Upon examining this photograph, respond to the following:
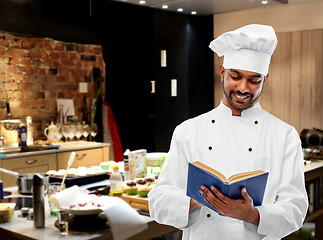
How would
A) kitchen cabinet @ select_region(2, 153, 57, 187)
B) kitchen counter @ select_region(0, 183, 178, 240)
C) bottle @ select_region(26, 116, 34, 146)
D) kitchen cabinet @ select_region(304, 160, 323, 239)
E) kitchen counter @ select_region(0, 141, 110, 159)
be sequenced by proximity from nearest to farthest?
kitchen counter @ select_region(0, 183, 178, 240)
kitchen cabinet @ select_region(304, 160, 323, 239)
kitchen cabinet @ select_region(2, 153, 57, 187)
kitchen counter @ select_region(0, 141, 110, 159)
bottle @ select_region(26, 116, 34, 146)

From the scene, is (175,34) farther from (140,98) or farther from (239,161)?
(239,161)

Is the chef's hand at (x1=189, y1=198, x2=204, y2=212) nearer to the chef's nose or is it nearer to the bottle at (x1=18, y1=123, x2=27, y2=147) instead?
the chef's nose

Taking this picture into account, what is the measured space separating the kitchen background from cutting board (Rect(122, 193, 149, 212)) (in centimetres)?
294

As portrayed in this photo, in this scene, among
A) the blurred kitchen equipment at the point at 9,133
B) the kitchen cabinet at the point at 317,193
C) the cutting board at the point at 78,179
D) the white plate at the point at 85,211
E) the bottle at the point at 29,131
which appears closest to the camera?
the white plate at the point at 85,211

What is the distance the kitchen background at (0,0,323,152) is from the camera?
532cm

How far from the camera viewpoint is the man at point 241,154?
1.51m

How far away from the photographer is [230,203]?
4.56ft

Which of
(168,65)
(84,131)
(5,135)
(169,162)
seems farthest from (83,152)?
(169,162)

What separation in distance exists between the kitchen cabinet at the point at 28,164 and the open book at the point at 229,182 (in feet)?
11.3

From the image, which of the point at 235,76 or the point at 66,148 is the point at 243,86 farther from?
the point at 66,148

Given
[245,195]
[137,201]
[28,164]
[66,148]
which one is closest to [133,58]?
[66,148]

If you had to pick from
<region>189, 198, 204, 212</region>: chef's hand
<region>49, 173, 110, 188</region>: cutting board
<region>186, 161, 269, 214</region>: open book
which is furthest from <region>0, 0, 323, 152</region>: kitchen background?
<region>186, 161, 269, 214</region>: open book

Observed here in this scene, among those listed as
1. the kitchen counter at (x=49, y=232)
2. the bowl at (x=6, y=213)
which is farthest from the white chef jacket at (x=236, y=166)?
the bowl at (x=6, y=213)

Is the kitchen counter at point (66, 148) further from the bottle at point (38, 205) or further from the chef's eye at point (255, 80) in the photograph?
the chef's eye at point (255, 80)
